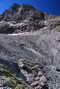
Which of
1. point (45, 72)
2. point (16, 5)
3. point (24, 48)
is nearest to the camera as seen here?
point (45, 72)

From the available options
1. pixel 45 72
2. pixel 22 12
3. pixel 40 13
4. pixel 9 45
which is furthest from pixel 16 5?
pixel 45 72

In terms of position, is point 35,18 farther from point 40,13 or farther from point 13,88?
point 13,88

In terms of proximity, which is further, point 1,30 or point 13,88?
point 1,30

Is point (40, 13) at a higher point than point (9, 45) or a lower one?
higher

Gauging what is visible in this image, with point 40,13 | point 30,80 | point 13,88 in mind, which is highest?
point 40,13

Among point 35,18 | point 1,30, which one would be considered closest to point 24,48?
point 1,30

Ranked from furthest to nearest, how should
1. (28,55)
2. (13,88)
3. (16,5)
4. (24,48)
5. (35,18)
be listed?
(16,5)
(35,18)
(24,48)
(28,55)
(13,88)
